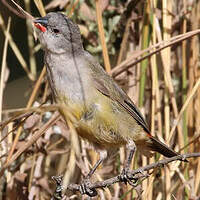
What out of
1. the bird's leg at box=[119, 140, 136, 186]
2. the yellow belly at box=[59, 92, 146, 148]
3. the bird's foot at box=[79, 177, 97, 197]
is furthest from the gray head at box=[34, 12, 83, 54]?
the bird's foot at box=[79, 177, 97, 197]

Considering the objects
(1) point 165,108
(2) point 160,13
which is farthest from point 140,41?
(1) point 165,108

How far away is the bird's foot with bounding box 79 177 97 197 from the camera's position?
2.50 m

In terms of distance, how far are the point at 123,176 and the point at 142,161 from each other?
493 millimetres

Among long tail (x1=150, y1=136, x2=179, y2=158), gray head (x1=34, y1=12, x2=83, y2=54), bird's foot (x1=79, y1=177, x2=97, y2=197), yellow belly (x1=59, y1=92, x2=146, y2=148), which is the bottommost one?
bird's foot (x1=79, y1=177, x2=97, y2=197)

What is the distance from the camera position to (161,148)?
8.89 feet

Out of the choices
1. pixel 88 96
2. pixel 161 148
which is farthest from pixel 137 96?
pixel 88 96

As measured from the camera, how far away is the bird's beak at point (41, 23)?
2547 mm

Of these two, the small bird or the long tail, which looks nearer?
the small bird

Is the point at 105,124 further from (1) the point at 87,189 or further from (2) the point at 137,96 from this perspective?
(2) the point at 137,96

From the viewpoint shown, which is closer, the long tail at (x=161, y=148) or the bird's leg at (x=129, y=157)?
the bird's leg at (x=129, y=157)

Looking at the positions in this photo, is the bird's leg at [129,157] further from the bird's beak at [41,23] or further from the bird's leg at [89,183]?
the bird's beak at [41,23]

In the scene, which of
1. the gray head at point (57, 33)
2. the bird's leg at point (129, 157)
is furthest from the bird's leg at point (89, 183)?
the gray head at point (57, 33)

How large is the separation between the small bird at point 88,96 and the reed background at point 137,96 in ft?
0.23

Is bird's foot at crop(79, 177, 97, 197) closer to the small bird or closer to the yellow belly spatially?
the small bird
